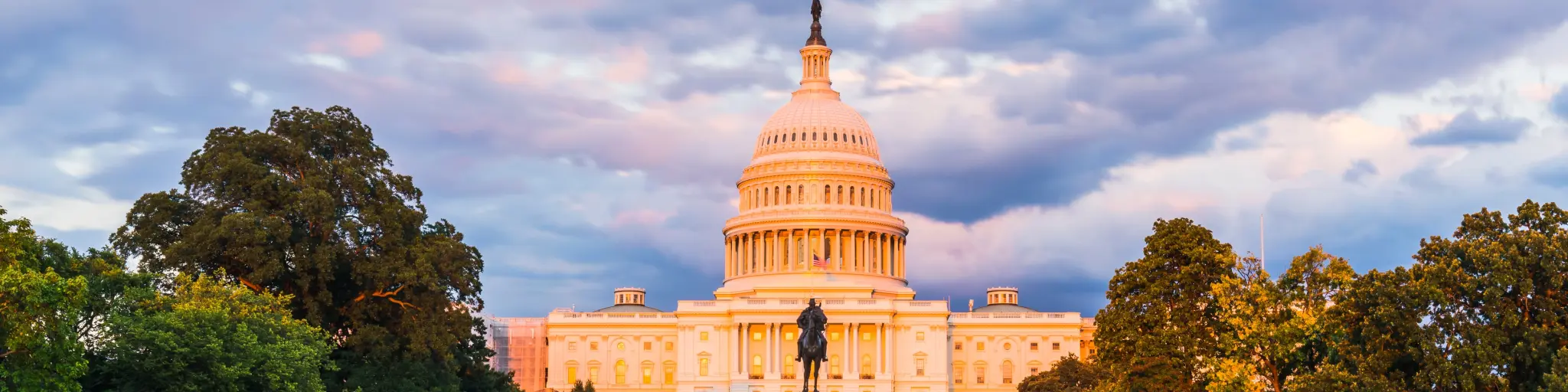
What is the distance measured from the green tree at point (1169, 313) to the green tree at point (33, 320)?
1657 inches

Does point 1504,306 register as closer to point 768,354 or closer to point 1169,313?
point 1169,313

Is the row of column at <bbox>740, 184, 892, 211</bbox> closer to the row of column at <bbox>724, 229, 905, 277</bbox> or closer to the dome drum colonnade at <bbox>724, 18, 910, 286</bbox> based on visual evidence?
the dome drum colonnade at <bbox>724, 18, 910, 286</bbox>

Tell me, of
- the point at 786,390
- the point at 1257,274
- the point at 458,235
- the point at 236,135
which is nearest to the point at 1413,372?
the point at 1257,274

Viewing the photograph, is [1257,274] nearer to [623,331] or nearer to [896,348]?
[896,348]

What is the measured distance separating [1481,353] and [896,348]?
315ft

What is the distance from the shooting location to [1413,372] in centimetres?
6009

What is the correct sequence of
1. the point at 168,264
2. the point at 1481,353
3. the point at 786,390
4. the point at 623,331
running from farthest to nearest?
the point at 623,331 → the point at 786,390 → the point at 168,264 → the point at 1481,353

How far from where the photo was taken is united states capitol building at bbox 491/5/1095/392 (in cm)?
14950

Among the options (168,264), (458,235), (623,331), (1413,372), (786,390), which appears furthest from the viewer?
(623,331)

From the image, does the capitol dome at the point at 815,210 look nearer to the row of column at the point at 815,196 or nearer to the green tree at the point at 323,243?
the row of column at the point at 815,196

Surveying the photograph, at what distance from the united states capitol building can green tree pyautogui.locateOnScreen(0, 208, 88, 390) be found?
325 feet

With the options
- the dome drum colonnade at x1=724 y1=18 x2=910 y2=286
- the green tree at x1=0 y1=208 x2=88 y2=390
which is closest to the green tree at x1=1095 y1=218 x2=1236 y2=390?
the green tree at x1=0 y1=208 x2=88 y2=390

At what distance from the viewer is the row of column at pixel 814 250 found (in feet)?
530

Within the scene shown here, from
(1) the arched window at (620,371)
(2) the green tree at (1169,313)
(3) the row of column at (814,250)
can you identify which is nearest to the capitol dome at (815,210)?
(3) the row of column at (814,250)
